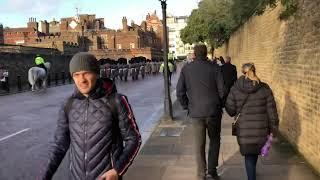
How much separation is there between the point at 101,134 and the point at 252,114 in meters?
3.36

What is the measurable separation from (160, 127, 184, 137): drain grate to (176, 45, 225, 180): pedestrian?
446 cm

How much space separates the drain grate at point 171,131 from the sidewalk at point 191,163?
0.31 m

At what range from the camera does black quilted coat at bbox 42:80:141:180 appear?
13.3ft

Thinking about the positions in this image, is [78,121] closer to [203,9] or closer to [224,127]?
[224,127]

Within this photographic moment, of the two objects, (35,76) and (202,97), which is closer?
(202,97)

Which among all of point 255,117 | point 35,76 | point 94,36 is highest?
point 94,36

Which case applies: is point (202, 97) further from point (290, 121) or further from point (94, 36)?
point (94, 36)

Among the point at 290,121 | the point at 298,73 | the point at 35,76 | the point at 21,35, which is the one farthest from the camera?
the point at 21,35

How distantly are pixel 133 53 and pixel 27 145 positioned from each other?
267 ft

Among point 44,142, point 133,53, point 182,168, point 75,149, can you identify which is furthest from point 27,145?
point 133,53

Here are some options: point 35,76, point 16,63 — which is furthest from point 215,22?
point 16,63

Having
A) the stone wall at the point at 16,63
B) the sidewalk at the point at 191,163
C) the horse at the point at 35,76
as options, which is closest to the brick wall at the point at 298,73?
the sidewalk at the point at 191,163

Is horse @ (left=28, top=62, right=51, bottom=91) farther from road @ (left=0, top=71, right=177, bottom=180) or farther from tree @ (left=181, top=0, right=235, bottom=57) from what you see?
tree @ (left=181, top=0, right=235, bottom=57)

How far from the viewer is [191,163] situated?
932 cm
